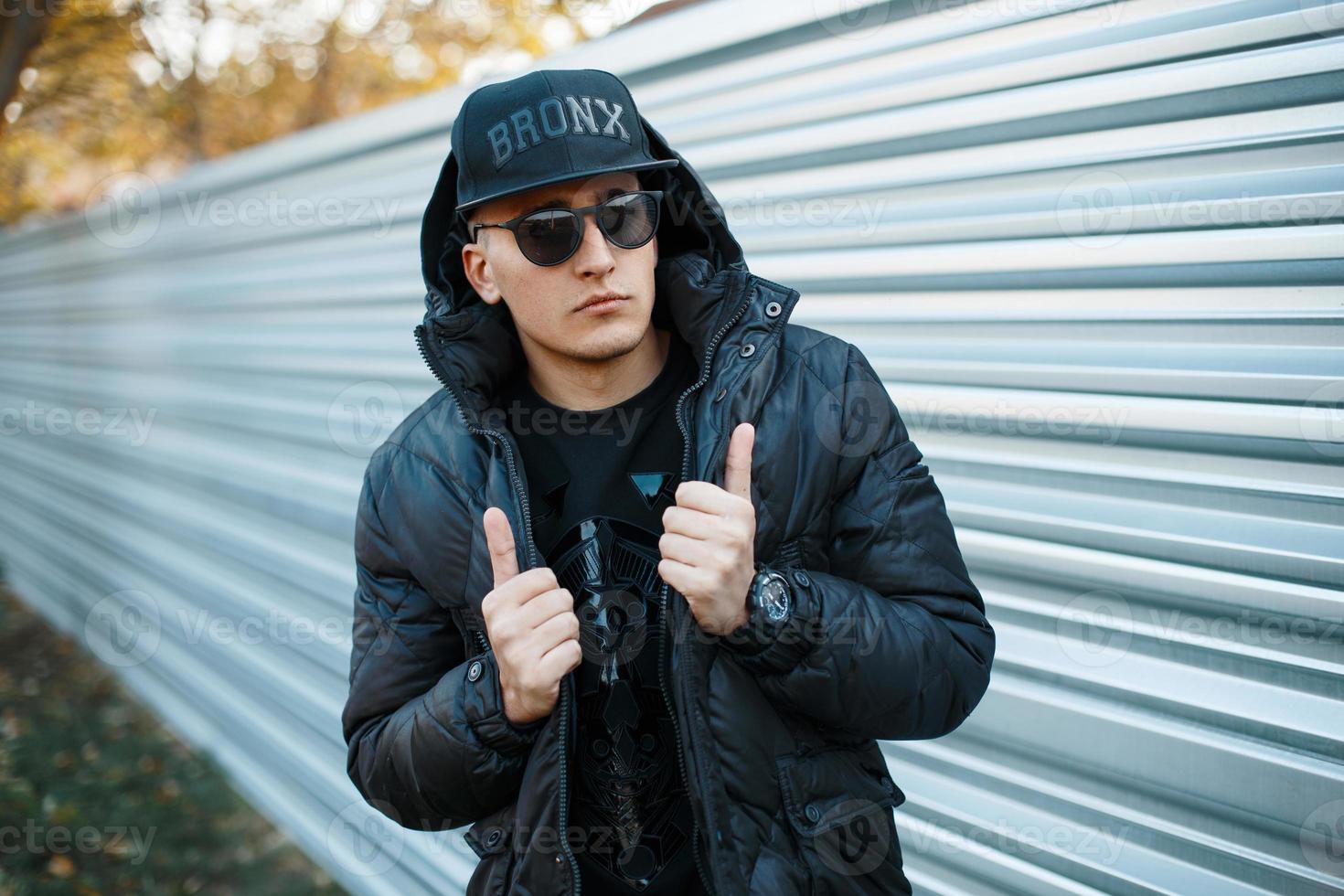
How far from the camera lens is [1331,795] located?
5.74 feet

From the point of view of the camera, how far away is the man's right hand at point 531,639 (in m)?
1.59

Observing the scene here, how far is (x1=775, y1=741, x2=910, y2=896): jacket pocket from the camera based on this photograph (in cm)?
167

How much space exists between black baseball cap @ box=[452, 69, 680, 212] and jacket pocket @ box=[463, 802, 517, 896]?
1262mm

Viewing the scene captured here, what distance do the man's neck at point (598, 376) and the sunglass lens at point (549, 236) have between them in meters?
0.24

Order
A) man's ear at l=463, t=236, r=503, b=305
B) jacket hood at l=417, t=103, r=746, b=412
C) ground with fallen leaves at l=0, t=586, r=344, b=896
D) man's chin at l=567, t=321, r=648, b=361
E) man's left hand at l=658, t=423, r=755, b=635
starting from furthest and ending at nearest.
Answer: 1. ground with fallen leaves at l=0, t=586, r=344, b=896
2. man's ear at l=463, t=236, r=503, b=305
3. jacket hood at l=417, t=103, r=746, b=412
4. man's chin at l=567, t=321, r=648, b=361
5. man's left hand at l=658, t=423, r=755, b=635

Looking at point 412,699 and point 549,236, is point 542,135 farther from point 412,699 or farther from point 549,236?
point 412,699

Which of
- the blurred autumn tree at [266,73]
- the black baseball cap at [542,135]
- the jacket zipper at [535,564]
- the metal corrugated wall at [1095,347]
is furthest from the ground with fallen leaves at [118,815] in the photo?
the blurred autumn tree at [266,73]

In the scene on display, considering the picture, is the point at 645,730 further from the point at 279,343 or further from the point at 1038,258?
the point at 279,343

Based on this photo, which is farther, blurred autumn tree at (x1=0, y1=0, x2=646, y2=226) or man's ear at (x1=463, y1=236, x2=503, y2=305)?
blurred autumn tree at (x1=0, y1=0, x2=646, y2=226)

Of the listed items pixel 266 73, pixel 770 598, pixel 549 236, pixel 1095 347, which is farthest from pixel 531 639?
pixel 266 73

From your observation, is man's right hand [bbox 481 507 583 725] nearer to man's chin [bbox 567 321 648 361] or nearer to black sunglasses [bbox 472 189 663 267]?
man's chin [bbox 567 321 648 361]

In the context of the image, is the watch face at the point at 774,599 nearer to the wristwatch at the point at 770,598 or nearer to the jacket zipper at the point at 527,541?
the wristwatch at the point at 770,598

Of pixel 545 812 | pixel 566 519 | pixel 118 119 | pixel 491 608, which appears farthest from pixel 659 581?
pixel 118 119

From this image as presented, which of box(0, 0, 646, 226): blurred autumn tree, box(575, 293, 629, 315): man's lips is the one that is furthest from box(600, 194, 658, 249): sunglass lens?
box(0, 0, 646, 226): blurred autumn tree
